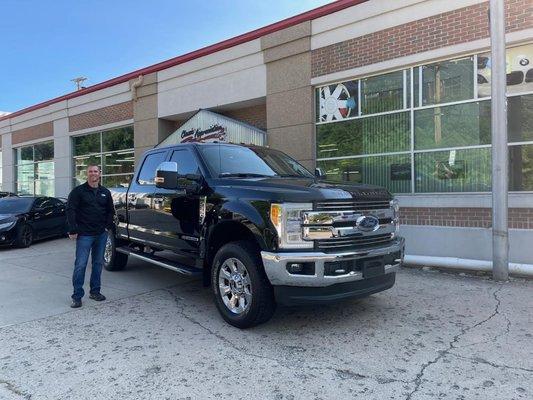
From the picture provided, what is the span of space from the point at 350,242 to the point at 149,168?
3679 millimetres

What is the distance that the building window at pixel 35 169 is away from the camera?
808 inches

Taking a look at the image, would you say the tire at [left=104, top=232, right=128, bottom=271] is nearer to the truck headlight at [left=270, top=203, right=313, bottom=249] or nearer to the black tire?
the truck headlight at [left=270, top=203, right=313, bottom=249]

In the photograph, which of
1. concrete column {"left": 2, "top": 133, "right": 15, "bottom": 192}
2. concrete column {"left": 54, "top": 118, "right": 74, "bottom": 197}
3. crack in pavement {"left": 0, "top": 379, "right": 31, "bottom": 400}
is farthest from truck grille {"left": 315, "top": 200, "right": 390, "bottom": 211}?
concrete column {"left": 2, "top": 133, "right": 15, "bottom": 192}

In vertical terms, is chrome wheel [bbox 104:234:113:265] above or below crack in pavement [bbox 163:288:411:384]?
above

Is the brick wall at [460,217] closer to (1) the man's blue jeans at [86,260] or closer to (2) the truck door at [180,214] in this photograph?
(2) the truck door at [180,214]

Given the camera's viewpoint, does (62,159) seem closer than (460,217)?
No

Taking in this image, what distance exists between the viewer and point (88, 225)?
6.00m

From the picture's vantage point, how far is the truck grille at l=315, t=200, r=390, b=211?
4527 mm

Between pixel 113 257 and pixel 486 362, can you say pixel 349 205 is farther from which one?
pixel 113 257

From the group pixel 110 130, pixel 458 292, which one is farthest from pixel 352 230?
pixel 110 130

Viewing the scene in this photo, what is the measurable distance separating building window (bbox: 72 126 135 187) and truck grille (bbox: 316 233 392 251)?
12232 millimetres

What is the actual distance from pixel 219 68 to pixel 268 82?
2.08 m

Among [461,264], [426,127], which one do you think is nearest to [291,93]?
[426,127]

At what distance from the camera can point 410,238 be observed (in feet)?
29.8
